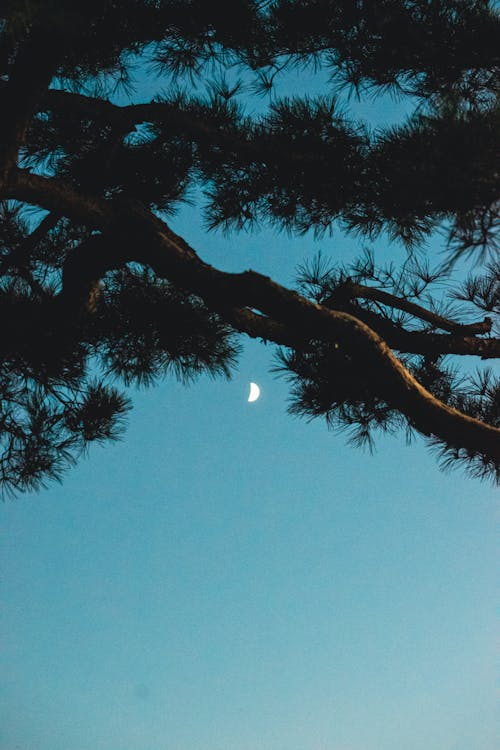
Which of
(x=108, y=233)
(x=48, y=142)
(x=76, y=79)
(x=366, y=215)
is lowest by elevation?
(x=108, y=233)

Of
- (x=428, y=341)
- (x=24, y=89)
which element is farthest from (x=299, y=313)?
(x=24, y=89)

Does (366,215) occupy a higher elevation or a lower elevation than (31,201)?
higher

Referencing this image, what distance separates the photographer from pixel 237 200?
2.08 metres

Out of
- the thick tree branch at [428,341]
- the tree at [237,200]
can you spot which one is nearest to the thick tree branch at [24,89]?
the tree at [237,200]

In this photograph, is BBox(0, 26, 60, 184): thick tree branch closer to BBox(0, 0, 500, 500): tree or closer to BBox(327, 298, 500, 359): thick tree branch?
BBox(0, 0, 500, 500): tree

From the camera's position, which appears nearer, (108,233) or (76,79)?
(108,233)

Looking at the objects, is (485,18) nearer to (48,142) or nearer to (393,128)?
(393,128)

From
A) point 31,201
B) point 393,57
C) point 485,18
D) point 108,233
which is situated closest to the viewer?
point 108,233

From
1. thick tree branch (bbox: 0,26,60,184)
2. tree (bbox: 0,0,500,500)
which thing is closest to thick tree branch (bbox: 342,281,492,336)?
tree (bbox: 0,0,500,500)

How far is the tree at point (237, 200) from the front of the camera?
4.03ft

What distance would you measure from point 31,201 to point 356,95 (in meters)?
1.01

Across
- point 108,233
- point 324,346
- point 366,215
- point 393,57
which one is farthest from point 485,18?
point 108,233

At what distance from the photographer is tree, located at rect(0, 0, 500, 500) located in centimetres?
123

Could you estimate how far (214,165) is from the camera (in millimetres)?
1993
